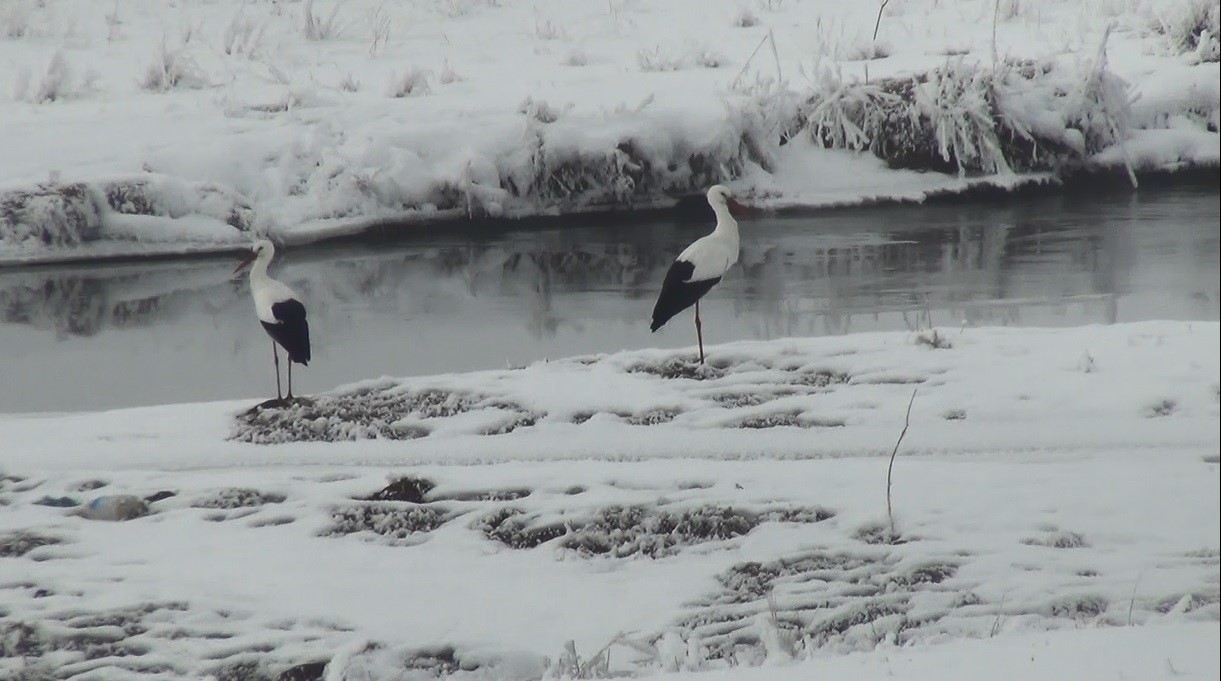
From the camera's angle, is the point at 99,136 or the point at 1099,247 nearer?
the point at 1099,247

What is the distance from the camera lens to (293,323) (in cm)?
359

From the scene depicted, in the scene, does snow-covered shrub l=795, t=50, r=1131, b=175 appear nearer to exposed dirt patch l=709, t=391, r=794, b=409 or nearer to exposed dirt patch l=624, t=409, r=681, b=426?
exposed dirt patch l=709, t=391, r=794, b=409

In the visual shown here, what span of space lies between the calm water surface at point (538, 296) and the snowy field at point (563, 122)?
0.76 feet

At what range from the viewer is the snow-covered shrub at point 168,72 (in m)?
5.99

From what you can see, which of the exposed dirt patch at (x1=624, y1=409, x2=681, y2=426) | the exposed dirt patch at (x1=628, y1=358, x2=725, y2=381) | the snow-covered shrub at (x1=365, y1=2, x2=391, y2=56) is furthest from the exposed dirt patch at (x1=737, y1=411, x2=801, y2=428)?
the snow-covered shrub at (x1=365, y1=2, x2=391, y2=56)

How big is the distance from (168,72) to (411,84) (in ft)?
3.19

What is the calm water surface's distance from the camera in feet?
12.4

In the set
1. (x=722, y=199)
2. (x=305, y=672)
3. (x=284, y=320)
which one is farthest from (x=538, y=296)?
(x=305, y=672)

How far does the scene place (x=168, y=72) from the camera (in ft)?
20.0

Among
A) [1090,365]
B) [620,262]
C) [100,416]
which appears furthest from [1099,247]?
[100,416]

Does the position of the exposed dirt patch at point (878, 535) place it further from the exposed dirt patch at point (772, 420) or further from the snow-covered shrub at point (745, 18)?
the snow-covered shrub at point (745, 18)

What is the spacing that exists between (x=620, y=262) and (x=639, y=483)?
2.03 metres

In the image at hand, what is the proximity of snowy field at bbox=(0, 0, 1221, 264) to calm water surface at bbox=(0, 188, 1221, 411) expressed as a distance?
0.76 ft

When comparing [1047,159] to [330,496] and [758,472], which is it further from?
[330,496]
